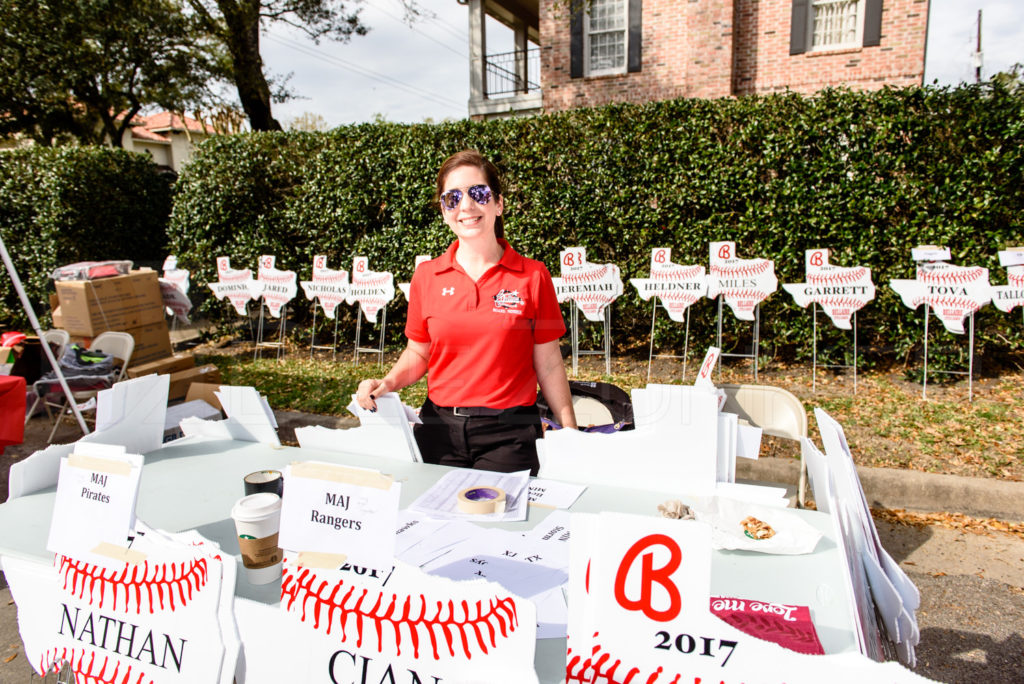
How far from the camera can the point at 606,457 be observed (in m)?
2.25

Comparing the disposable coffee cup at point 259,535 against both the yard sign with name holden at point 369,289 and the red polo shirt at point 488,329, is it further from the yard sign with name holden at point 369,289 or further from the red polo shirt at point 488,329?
the yard sign with name holden at point 369,289

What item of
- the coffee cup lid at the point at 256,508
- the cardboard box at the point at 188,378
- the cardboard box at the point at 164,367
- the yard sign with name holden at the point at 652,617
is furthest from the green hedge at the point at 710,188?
the yard sign with name holden at the point at 652,617

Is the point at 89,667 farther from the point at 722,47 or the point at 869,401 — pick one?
the point at 722,47

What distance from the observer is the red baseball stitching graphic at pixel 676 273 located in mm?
6676

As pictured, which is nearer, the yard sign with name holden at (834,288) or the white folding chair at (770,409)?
the white folding chair at (770,409)

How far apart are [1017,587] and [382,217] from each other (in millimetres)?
7338

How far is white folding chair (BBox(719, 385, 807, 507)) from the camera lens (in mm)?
3352

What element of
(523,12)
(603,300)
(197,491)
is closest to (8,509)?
(197,491)

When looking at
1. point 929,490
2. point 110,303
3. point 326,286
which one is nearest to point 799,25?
point 326,286

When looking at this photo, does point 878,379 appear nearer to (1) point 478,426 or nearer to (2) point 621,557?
(1) point 478,426

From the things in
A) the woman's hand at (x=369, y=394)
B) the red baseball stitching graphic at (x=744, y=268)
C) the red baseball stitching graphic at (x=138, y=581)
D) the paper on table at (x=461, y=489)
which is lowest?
the paper on table at (x=461, y=489)

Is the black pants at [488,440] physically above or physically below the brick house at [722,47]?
below

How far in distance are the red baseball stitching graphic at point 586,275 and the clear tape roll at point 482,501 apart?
5.09 metres

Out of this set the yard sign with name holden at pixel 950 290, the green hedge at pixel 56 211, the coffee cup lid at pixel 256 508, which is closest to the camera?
the coffee cup lid at pixel 256 508
